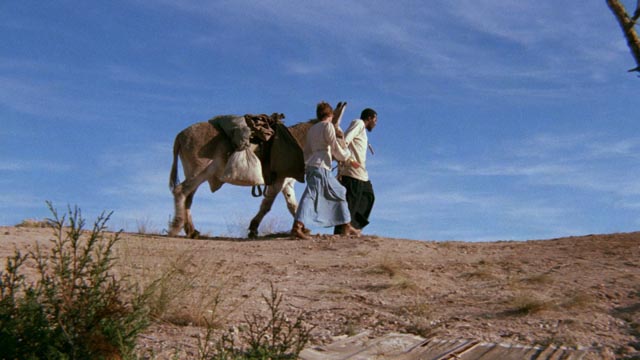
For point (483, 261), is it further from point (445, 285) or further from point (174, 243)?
point (174, 243)

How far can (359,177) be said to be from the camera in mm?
12219

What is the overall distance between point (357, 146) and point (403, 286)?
13.4 ft

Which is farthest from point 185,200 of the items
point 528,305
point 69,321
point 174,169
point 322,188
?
point 69,321

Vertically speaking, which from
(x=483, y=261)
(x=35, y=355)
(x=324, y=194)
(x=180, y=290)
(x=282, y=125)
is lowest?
(x=35, y=355)

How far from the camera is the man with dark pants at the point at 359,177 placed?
12.1 meters

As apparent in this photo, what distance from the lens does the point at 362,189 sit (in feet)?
40.0

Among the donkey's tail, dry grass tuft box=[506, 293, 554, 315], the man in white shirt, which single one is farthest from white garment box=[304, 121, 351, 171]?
dry grass tuft box=[506, 293, 554, 315]

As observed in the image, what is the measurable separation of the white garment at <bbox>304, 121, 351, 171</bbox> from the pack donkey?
1239 millimetres

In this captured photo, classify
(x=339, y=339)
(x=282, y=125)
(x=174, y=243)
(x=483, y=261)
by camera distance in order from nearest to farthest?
(x=339, y=339) < (x=483, y=261) < (x=174, y=243) < (x=282, y=125)

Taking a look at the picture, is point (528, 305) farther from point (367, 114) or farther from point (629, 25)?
point (367, 114)

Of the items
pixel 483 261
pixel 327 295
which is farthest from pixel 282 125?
pixel 327 295

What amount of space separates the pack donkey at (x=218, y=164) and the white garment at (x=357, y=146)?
1088mm

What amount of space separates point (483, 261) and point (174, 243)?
4.32m

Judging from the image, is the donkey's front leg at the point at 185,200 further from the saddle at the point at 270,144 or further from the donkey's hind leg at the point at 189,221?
the saddle at the point at 270,144
